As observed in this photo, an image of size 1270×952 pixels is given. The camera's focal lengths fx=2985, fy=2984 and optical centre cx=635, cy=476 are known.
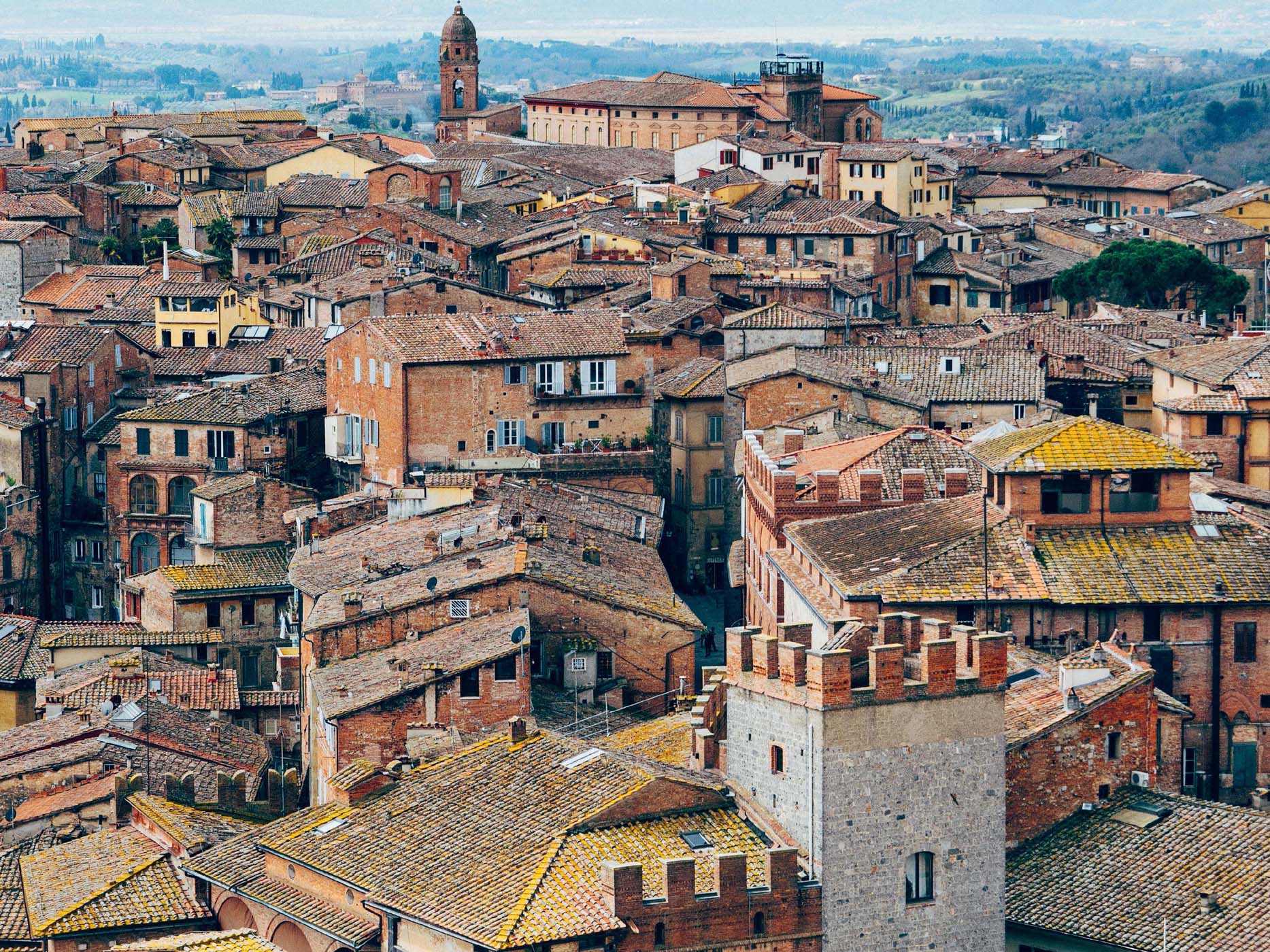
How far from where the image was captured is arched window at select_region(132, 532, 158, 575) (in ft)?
302

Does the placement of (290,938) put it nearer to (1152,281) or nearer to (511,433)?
(511,433)

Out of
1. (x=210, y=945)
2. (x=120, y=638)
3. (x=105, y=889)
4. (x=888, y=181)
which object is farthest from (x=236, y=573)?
(x=888, y=181)

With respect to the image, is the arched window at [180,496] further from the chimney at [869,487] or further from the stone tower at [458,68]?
the stone tower at [458,68]

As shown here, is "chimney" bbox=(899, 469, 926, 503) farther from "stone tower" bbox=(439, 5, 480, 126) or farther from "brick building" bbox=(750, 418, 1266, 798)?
"stone tower" bbox=(439, 5, 480, 126)

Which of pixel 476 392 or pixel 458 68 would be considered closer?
pixel 476 392

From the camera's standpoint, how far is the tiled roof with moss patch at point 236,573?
8281cm

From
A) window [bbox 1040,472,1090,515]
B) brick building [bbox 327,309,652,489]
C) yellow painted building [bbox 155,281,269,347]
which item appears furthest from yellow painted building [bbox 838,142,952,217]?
window [bbox 1040,472,1090,515]

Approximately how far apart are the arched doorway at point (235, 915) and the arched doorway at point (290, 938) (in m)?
1.19

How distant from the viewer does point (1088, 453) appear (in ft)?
207

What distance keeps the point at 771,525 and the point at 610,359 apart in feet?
62.5

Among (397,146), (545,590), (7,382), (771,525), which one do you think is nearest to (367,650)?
(545,590)

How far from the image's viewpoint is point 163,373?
337 feet

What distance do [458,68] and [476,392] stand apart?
372 feet

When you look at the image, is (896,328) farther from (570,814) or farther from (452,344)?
(570,814)
